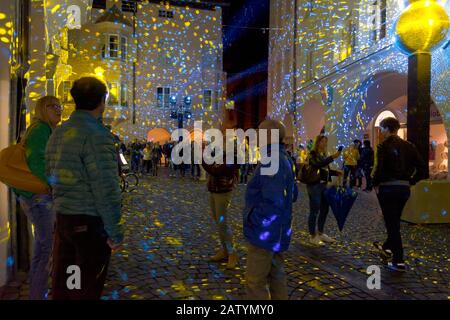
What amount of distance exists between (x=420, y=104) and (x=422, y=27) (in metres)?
1.47

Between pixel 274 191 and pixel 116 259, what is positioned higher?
pixel 274 191

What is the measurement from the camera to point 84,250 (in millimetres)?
2500

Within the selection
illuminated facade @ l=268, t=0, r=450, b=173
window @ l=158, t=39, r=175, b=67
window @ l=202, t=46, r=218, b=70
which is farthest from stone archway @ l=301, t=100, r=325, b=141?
window @ l=158, t=39, r=175, b=67

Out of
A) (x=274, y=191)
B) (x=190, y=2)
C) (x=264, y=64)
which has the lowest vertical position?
(x=274, y=191)

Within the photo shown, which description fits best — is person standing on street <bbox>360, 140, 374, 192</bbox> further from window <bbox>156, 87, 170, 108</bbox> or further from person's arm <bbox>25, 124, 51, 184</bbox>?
window <bbox>156, 87, 170, 108</bbox>

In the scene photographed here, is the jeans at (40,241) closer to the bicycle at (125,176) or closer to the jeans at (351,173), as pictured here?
the bicycle at (125,176)

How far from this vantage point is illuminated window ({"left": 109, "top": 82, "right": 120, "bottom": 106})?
1185 inches

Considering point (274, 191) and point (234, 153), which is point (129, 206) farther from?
point (274, 191)

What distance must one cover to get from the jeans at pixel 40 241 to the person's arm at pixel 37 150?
0.71 feet

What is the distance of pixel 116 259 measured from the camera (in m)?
5.11

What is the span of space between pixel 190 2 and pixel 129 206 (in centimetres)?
2713
